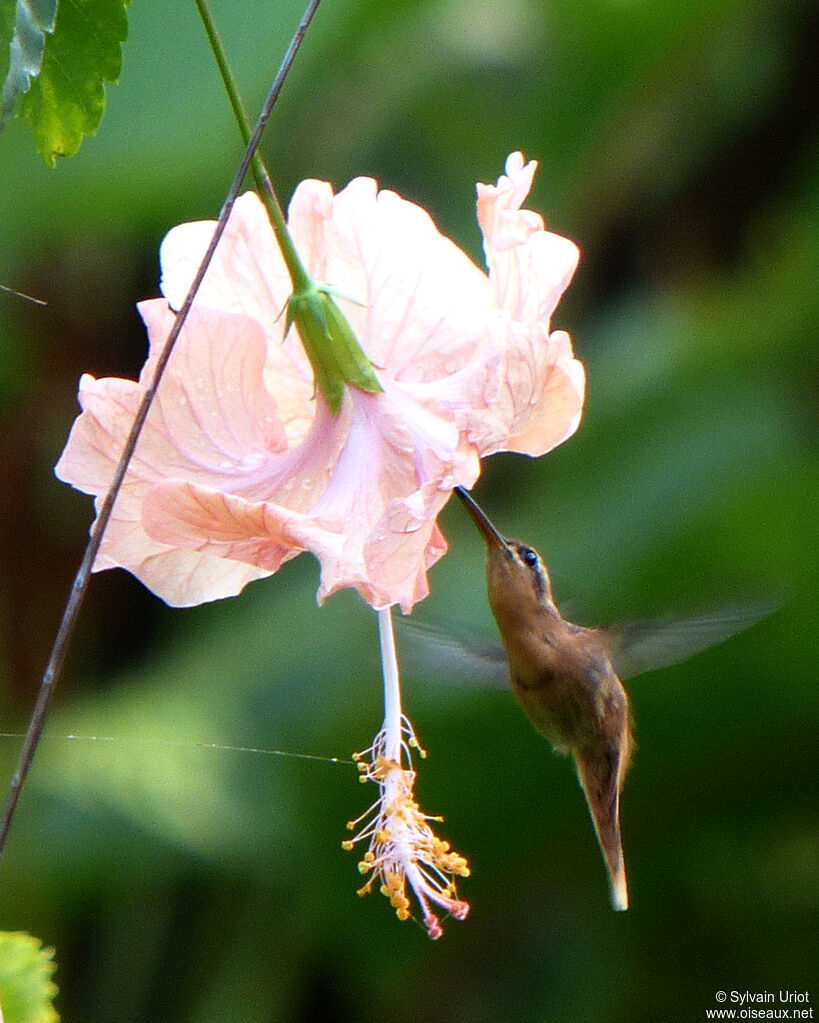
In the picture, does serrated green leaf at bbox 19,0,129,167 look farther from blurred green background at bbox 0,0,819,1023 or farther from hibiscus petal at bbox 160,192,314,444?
blurred green background at bbox 0,0,819,1023

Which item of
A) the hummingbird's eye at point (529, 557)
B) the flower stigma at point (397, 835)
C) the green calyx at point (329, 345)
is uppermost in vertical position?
the green calyx at point (329, 345)

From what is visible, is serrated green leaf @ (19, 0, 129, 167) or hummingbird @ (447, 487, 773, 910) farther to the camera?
hummingbird @ (447, 487, 773, 910)

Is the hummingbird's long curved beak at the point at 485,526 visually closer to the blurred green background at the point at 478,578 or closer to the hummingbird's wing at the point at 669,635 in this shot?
the hummingbird's wing at the point at 669,635

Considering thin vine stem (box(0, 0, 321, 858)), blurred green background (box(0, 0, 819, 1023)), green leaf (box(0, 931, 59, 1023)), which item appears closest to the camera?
thin vine stem (box(0, 0, 321, 858))

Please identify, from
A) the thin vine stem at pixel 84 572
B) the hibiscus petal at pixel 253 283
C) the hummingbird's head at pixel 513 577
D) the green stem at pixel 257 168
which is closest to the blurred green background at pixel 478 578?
the hummingbird's head at pixel 513 577

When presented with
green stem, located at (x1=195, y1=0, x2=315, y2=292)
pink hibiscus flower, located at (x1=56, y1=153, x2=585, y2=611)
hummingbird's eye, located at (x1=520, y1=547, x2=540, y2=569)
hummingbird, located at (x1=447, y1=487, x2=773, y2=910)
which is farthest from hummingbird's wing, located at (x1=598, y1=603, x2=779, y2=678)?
green stem, located at (x1=195, y1=0, x2=315, y2=292)
